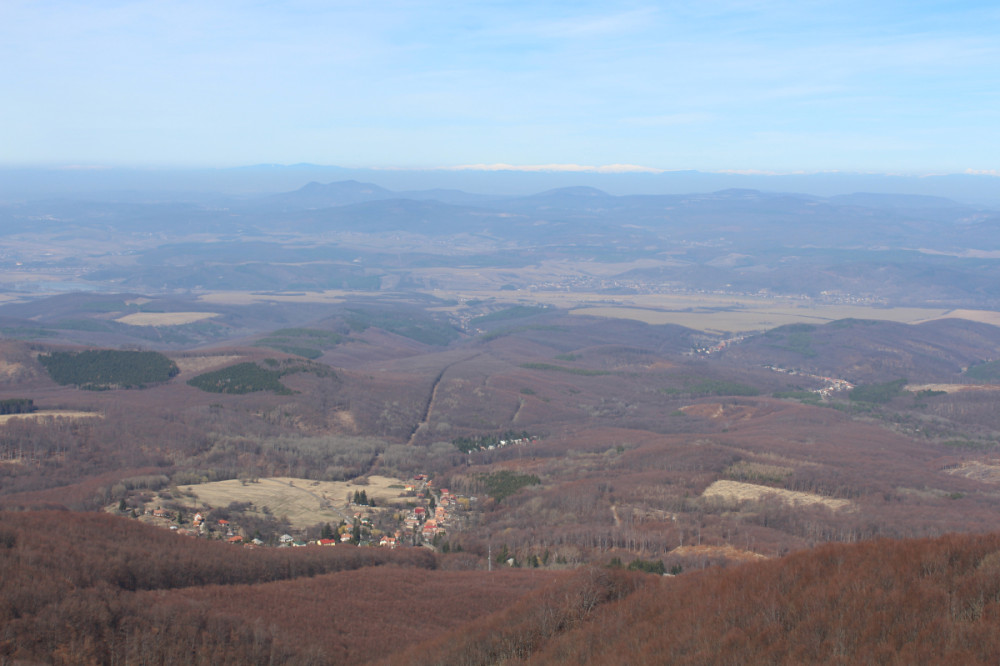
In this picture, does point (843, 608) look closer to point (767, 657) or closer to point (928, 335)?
point (767, 657)

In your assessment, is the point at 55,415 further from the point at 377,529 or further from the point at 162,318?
the point at 162,318

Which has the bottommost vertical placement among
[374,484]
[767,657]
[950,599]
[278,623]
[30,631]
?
[374,484]

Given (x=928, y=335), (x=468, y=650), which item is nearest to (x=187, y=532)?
(x=468, y=650)

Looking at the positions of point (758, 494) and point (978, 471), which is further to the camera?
point (978, 471)

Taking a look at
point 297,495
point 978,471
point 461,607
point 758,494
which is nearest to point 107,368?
point 297,495

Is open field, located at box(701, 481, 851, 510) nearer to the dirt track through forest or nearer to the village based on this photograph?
the village
